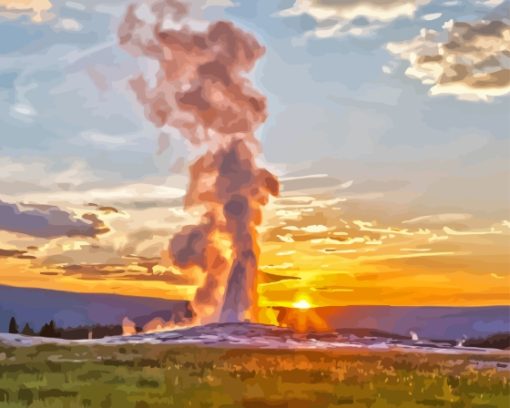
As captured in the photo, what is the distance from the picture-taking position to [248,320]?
105375mm

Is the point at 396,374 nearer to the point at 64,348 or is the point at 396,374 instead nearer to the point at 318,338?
the point at 64,348

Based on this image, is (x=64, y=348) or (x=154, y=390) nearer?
(x=154, y=390)

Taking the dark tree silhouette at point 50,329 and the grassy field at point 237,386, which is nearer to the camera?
the grassy field at point 237,386

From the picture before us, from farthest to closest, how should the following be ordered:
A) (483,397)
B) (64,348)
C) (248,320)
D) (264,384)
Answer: (248,320) → (64,348) → (264,384) → (483,397)

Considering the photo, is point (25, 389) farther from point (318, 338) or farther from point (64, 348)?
point (318, 338)

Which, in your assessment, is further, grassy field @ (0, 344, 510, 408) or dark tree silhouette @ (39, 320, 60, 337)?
dark tree silhouette @ (39, 320, 60, 337)

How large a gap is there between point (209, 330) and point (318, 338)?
14.0 metres

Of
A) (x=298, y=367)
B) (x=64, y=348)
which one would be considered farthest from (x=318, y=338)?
(x=298, y=367)

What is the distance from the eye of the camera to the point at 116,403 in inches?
886

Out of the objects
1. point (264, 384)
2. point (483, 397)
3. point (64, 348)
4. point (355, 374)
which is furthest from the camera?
point (64, 348)

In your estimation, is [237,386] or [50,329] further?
[50,329]

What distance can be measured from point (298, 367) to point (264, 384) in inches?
390

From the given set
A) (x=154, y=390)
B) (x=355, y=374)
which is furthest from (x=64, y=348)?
(x=154, y=390)

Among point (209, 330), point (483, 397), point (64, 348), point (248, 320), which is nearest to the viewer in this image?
point (483, 397)
